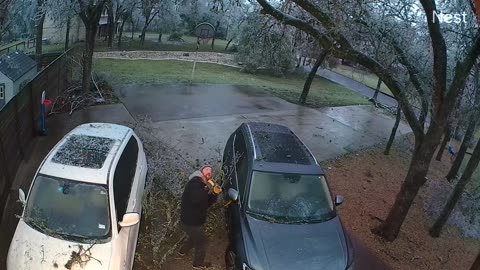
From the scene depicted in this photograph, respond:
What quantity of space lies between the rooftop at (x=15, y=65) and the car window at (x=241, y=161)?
815 centimetres

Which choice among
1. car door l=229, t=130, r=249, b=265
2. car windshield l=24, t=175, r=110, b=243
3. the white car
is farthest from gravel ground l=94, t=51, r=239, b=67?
car windshield l=24, t=175, r=110, b=243

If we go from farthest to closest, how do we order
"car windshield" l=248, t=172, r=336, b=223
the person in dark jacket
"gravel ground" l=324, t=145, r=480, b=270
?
"gravel ground" l=324, t=145, r=480, b=270 → "car windshield" l=248, t=172, r=336, b=223 → the person in dark jacket

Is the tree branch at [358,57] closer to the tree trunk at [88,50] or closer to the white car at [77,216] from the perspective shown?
the white car at [77,216]

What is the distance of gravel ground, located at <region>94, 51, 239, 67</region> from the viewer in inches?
1083

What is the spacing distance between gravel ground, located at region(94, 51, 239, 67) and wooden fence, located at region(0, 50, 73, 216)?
632 inches

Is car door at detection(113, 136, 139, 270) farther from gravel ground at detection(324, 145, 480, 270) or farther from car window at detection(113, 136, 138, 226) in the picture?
gravel ground at detection(324, 145, 480, 270)

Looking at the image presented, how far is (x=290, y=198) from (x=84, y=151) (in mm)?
2965

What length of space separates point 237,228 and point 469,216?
294 inches

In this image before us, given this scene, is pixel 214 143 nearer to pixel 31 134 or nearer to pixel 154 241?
pixel 31 134

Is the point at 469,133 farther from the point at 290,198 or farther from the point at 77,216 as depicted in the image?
the point at 77,216

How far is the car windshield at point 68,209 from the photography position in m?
4.78

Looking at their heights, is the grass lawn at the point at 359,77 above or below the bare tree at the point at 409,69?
below

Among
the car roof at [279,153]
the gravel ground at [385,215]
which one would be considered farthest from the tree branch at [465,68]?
the gravel ground at [385,215]

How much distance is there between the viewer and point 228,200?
21.3ft
